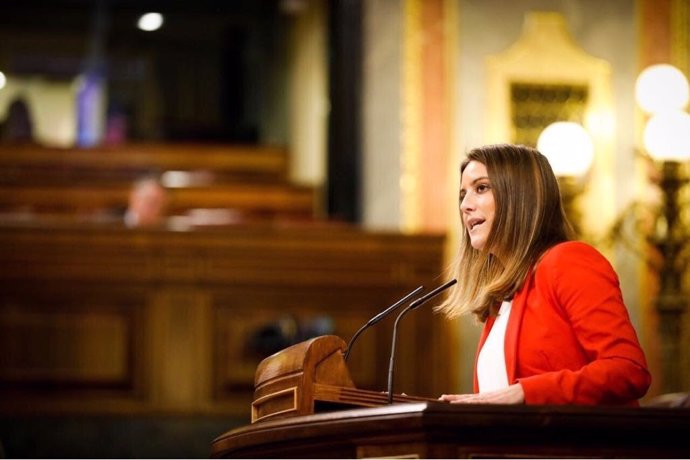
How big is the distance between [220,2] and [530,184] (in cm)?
993

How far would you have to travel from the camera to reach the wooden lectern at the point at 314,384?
2369mm

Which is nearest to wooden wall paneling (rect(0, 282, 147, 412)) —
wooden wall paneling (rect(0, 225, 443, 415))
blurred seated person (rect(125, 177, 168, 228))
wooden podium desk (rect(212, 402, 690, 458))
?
wooden wall paneling (rect(0, 225, 443, 415))

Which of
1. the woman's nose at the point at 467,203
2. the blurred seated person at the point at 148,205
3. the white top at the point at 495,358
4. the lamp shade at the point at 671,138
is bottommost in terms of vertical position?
the white top at the point at 495,358

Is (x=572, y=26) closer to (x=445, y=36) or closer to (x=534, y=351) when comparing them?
(x=445, y=36)

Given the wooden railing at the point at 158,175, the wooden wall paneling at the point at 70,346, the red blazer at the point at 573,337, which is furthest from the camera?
the wooden railing at the point at 158,175

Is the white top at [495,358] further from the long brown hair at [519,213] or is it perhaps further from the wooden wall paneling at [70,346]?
the wooden wall paneling at [70,346]

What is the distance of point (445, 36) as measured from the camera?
25.9 feet

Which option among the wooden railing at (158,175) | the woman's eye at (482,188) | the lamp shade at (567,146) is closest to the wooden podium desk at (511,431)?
the woman's eye at (482,188)

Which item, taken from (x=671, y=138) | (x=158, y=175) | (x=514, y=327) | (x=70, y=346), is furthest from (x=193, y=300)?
(x=514, y=327)

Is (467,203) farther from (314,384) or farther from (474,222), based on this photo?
(314,384)

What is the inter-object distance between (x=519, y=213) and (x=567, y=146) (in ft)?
13.4

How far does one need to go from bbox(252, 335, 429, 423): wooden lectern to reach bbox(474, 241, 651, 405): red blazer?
0.72 ft

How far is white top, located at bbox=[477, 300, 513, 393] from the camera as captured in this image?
8.02ft

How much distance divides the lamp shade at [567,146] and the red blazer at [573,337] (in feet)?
13.4
